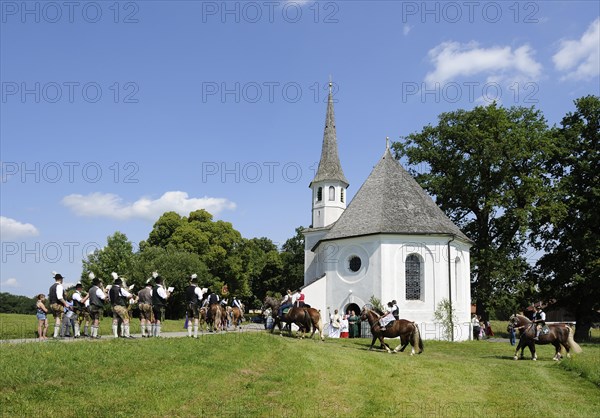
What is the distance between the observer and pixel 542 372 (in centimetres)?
1791

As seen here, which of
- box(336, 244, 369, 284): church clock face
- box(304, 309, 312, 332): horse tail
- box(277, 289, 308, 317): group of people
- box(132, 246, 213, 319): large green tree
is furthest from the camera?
box(132, 246, 213, 319): large green tree

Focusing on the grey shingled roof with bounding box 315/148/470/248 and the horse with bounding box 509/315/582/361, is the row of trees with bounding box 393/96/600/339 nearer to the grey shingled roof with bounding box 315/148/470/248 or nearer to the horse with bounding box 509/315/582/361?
the grey shingled roof with bounding box 315/148/470/248

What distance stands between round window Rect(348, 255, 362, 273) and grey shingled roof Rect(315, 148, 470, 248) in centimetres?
151

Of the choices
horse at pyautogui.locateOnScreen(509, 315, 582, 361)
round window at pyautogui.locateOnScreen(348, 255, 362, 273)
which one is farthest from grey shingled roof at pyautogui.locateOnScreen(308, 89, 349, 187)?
horse at pyautogui.locateOnScreen(509, 315, 582, 361)

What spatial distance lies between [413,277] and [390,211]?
4447 millimetres

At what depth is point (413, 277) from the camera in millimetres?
34844

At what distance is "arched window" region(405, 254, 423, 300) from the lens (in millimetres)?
34594

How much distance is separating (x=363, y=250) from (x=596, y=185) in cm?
1821

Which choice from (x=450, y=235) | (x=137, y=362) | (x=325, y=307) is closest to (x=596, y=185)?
(x=450, y=235)

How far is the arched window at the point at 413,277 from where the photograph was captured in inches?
1362

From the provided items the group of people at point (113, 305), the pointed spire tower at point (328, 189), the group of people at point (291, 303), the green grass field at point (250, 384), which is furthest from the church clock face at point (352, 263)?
the group of people at point (113, 305)

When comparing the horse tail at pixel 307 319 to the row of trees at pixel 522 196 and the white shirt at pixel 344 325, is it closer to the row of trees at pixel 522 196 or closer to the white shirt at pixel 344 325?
the white shirt at pixel 344 325

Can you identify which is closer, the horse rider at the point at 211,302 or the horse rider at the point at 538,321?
the horse rider at the point at 538,321

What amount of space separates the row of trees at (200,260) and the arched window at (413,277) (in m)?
22.6
